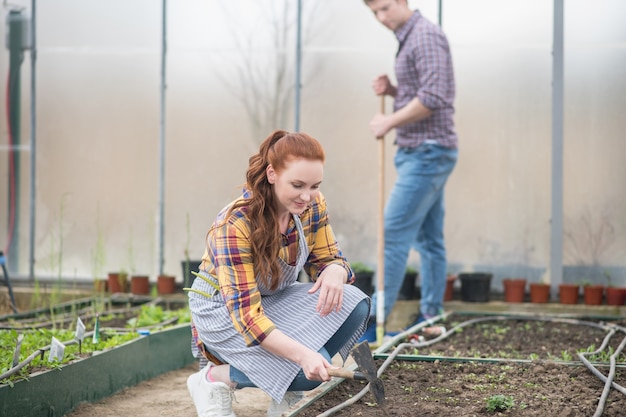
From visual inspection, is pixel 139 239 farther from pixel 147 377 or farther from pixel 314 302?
pixel 314 302

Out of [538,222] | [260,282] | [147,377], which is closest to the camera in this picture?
[260,282]

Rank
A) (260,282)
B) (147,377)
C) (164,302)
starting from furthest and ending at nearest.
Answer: (164,302), (147,377), (260,282)

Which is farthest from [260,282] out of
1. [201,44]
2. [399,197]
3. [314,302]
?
[201,44]

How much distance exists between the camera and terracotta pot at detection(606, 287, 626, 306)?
17.8ft

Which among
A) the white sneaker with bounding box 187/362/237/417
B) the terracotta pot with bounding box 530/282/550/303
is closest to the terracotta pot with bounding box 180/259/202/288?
the terracotta pot with bounding box 530/282/550/303

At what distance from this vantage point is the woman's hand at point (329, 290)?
264 centimetres

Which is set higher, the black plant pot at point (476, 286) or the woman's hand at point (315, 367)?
the woman's hand at point (315, 367)

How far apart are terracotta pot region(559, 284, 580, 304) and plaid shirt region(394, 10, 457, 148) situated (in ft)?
5.27

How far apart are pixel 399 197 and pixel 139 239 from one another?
277 centimetres

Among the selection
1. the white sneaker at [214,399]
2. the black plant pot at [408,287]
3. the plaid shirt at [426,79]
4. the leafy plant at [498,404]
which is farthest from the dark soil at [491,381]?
the black plant pot at [408,287]

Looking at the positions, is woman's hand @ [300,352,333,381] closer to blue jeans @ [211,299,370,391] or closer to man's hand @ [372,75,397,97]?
blue jeans @ [211,299,370,391]

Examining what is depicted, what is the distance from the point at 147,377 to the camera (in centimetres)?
373

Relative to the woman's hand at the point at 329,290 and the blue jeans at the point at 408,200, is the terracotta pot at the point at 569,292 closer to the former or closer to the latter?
the blue jeans at the point at 408,200

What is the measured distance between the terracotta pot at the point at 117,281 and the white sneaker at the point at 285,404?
11.4 ft
